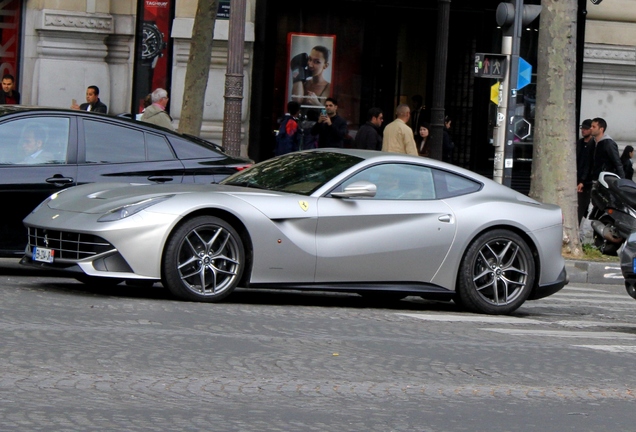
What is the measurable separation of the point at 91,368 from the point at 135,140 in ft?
15.4

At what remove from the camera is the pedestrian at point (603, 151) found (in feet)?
58.0

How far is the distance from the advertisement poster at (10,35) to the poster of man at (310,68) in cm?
470

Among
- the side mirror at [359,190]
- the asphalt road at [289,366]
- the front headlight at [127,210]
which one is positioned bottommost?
the asphalt road at [289,366]

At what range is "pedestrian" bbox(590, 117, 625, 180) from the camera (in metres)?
17.7

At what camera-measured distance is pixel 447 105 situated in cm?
2253

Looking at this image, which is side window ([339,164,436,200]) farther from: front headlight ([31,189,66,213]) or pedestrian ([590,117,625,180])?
pedestrian ([590,117,625,180])

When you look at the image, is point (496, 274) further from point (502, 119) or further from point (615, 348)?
point (502, 119)

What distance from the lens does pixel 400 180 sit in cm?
1010

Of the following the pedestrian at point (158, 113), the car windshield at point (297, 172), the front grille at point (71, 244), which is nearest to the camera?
the front grille at point (71, 244)

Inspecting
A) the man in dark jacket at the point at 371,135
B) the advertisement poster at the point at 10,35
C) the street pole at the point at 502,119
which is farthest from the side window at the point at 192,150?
the advertisement poster at the point at 10,35

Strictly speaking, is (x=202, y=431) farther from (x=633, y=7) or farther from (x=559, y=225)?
(x=633, y=7)

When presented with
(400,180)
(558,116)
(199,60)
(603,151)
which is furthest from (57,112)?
(603,151)

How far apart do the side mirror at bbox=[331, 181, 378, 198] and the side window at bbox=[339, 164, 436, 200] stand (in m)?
0.28

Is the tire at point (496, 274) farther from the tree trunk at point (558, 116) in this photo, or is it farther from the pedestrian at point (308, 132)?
the pedestrian at point (308, 132)
